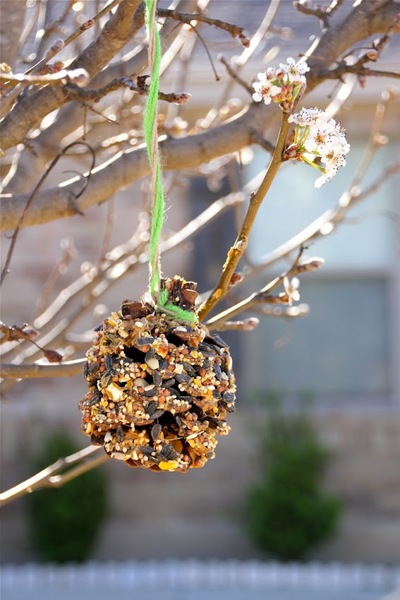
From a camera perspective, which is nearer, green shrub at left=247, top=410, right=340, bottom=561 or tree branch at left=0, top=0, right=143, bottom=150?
tree branch at left=0, top=0, right=143, bottom=150

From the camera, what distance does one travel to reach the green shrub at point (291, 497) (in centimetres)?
631

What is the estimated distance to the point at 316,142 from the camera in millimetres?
1740

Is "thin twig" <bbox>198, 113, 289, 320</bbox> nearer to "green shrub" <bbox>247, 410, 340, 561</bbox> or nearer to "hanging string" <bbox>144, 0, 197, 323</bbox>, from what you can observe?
"hanging string" <bbox>144, 0, 197, 323</bbox>

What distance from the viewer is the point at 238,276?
2193 mm

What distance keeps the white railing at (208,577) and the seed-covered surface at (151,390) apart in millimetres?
4356

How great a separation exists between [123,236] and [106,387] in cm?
490

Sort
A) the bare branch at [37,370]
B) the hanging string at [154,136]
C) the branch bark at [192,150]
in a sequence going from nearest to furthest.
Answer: the hanging string at [154,136] < the bare branch at [37,370] < the branch bark at [192,150]

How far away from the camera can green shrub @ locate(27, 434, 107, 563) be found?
6.39 metres

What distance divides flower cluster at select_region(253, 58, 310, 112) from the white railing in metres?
4.65

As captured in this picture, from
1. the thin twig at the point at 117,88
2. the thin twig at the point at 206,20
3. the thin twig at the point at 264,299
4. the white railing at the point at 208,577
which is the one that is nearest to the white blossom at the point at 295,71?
the thin twig at the point at 117,88

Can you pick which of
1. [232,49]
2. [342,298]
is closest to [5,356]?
[232,49]

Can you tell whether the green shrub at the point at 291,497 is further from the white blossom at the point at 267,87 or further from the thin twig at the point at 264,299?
the white blossom at the point at 267,87

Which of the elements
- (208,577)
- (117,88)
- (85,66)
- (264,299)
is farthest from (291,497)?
(117,88)

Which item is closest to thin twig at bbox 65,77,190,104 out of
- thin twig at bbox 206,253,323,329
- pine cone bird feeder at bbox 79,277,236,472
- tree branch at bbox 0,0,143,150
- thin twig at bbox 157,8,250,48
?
tree branch at bbox 0,0,143,150
